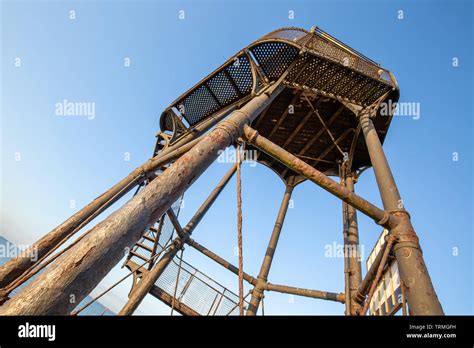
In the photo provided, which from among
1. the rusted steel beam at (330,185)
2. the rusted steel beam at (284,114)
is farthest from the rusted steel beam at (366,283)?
the rusted steel beam at (284,114)

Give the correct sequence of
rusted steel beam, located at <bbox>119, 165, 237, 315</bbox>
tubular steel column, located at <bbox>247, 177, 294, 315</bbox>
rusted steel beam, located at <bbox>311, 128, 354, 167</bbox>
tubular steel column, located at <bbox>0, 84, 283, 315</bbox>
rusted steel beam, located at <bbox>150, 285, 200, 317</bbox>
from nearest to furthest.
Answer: tubular steel column, located at <bbox>0, 84, 283, 315</bbox>, rusted steel beam, located at <bbox>119, 165, 237, 315</bbox>, rusted steel beam, located at <bbox>150, 285, 200, 317</bbox>, tubular steel column, located at <bbox>247, 177, 294, 315</bbox>, rusted steel beam, located at <bbox>311, 128, 354, 167</bbox>

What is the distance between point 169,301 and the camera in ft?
30.5

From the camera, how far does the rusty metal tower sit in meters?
3.07

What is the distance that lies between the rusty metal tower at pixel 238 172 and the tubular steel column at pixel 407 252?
0.02m

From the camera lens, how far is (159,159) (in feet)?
21.0

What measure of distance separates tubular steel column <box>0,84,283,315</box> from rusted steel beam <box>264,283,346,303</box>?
601 centimetres

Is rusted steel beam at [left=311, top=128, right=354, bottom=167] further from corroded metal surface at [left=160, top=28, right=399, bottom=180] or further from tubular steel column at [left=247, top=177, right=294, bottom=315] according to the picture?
tubular steel column at [left=247, top=177, right=294, bottom=315]

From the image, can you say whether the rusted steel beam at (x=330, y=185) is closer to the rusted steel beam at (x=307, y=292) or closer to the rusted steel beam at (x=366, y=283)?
the rusted steel beam at (x=366, y=283)

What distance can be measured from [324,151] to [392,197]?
22.6 ft

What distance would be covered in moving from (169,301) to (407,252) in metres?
7.42

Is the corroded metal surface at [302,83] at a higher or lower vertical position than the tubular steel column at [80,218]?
higher

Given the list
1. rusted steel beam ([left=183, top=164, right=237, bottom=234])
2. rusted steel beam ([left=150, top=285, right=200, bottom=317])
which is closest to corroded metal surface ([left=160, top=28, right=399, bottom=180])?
rusted steel beam ([left=183, top=164, right=237, bottom=234])

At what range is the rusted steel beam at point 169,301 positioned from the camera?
9.03 metres
